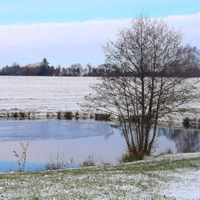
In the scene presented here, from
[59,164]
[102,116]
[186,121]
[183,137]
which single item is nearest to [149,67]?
[59,164]

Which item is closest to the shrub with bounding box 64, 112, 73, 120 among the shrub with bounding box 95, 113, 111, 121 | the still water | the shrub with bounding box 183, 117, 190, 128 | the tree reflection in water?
the shrub with bounding box 95, 113, 111, 121

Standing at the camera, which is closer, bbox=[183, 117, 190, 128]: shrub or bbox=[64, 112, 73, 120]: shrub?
bbox=[183, 117, 190, 128]: shrub

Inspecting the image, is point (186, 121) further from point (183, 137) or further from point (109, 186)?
point (109, 186)

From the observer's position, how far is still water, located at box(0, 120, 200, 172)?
682 inches

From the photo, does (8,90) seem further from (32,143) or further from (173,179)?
(173,179)

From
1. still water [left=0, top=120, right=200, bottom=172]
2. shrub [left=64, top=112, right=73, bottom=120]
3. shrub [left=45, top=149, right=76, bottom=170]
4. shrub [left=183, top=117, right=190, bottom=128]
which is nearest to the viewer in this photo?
shrub [left=45, top=149, right=76, bottom=170]

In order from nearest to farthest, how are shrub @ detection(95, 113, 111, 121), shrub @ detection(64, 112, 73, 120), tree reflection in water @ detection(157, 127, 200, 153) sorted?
tree reflection in water @ detection(157, 127, 200, 153) < shrub @ detection(95, 113, 111, 121) < shrub @ detection(64, 112, 73, 120)

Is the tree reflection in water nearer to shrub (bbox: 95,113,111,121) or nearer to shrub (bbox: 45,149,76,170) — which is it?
shrub (bbox: 45,149,76,170)

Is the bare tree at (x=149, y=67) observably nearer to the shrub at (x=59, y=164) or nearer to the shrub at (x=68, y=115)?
the shrub at (x=59, y=164)

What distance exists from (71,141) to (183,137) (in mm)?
7942

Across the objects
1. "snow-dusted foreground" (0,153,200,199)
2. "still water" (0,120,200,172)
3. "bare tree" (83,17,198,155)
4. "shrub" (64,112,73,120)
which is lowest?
"still water" (0,120,200,172)

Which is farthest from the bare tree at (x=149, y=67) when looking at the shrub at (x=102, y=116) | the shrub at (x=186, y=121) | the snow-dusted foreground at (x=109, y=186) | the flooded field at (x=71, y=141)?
the shrub at (x=102, y=116)

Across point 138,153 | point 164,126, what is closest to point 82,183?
point 138,153

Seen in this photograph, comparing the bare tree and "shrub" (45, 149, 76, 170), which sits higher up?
the bare tree
